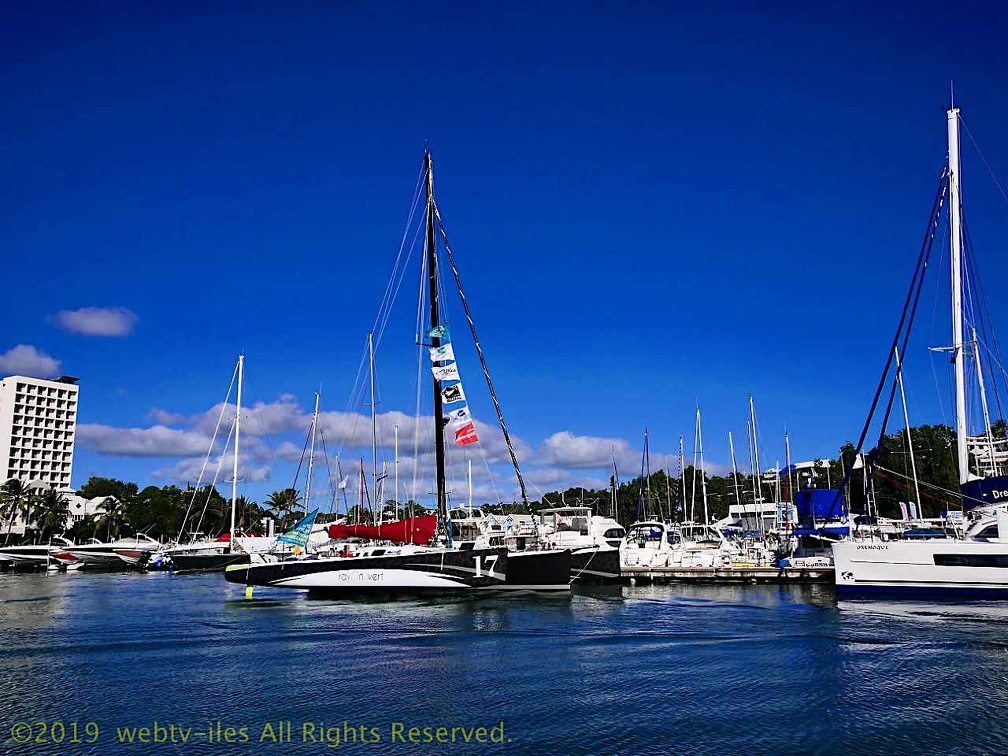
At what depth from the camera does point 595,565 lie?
5228 centimetres

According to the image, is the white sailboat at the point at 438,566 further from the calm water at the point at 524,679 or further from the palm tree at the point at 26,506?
the palm tree at the point at 26,506

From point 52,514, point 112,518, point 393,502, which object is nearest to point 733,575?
point 393,502

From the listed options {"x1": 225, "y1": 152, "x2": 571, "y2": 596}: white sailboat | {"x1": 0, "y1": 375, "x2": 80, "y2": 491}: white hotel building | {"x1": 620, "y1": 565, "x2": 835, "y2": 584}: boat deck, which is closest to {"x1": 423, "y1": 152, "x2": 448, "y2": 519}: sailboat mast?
{"x1": 225, "y1": 152, "x2": 571, "y2": 596}: white sailboat

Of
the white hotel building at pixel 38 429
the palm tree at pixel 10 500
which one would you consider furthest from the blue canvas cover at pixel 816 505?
the white hotel building at pixel 38 429

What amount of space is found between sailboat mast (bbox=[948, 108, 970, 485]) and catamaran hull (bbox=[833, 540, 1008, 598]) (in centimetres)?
396

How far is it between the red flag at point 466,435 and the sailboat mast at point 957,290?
977 inches

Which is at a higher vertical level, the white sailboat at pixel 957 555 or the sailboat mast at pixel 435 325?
the sailboat mast at pixel 435 325

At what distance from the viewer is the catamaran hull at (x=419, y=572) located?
43500mm

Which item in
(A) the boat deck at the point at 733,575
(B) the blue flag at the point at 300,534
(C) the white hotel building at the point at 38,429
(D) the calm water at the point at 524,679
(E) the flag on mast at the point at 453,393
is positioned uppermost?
(C) the white hotel building at the point at 38,429

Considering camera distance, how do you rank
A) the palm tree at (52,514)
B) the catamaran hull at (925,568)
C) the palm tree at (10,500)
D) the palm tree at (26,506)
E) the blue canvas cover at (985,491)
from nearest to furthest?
the catamaran hull at (925,568) < the blue canvas cover at (985,491) < the palm tree at (52,514) < the palm tree at (10,500) < the palm tree at (26,506)

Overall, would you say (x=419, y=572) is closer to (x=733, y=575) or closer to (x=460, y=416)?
(x=460, y=416)

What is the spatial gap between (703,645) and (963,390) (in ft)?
70.4

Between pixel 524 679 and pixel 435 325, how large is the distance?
2837 centimetres

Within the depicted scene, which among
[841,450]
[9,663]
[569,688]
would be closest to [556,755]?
[569,688]
